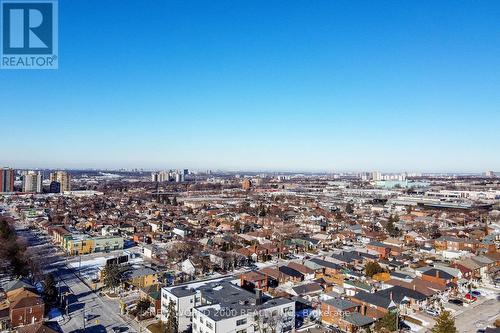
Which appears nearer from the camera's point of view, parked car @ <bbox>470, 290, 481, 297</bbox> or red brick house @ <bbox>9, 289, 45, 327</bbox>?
red brick house @ <bbox>9, 289, 45, 327</bbox>

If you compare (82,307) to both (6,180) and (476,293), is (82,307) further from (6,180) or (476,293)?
(6,180)

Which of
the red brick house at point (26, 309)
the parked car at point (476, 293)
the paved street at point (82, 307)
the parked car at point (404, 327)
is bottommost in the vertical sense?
the parked car at point (476, 293)

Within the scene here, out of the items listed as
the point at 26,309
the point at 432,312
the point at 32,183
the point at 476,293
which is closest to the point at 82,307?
the point at 26,309

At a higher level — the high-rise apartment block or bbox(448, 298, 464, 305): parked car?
the high-rise apartment block

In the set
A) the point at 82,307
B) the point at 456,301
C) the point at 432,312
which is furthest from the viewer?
the point at 456,301

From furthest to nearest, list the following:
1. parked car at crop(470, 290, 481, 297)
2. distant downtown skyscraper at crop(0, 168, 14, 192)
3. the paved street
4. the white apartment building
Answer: distant downtown skyscraper at crop(0, 168, 14, 192) < parked car at crop(470, 290, 481, 297) < the paved street < the white apartment building

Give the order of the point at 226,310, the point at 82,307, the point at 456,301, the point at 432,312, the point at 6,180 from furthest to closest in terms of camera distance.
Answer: the point at 6,180 → the point at 456,301 → the point at 432,312 → the point at 82,307 → the point at 226,310

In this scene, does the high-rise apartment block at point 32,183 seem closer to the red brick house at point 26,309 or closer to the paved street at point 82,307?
the paved street at point 82,307

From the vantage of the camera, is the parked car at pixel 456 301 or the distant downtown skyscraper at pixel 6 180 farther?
the distant downtown skyscraper at pixel 6 180

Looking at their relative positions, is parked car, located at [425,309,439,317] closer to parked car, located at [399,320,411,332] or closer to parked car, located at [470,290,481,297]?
parked car, located at [399,320,411,332]

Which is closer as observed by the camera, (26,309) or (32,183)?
(26,309)

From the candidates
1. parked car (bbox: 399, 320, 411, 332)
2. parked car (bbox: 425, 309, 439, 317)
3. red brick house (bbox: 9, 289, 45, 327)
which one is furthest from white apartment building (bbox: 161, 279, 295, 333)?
parked car (bbox: 425, 309, 439, 317)

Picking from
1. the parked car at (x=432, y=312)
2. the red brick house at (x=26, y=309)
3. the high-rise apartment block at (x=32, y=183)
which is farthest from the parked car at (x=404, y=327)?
the high-rise apartment block at (x=32, y=183)

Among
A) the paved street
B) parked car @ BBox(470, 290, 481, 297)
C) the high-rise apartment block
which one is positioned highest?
the high-rise apartment block
